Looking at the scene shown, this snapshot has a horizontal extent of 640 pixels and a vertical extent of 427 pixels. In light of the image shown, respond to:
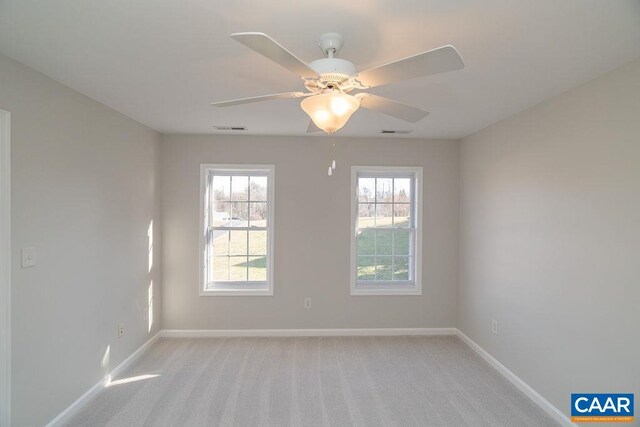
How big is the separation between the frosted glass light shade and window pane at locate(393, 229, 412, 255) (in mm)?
2908

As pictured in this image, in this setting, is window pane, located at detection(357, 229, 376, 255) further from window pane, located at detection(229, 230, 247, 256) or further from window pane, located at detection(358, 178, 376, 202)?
window pane, located at detection(229, 230, 247, 256)

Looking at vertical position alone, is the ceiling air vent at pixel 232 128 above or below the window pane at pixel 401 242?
above

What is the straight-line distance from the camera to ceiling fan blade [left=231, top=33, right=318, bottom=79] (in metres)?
1.10

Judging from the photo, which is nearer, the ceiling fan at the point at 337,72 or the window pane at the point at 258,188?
the ceiling fan at the point at 337,72

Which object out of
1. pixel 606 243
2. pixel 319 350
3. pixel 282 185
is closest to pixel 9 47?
pixel 282 185

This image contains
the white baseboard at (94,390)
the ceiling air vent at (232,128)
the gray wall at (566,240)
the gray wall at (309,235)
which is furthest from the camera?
the gray wall at (309,235)

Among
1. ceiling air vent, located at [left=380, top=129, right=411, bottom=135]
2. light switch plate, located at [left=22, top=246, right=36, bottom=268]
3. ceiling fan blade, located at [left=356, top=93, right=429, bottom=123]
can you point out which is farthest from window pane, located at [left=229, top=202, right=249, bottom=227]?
ceiling fan blade, located at [left=356, top=93, right=429, bottom=123]

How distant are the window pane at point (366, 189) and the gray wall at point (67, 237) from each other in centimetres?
Result: 252

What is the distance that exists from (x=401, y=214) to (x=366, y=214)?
47cm

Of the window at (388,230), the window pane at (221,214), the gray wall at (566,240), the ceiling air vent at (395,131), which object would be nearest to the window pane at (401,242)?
the window at (388,230)

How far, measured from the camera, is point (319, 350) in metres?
3.62

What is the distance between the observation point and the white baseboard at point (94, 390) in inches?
91.7

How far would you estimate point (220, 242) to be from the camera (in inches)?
163

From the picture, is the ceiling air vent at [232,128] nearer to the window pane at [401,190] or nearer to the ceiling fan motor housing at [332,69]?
the window pane at [401,190]
